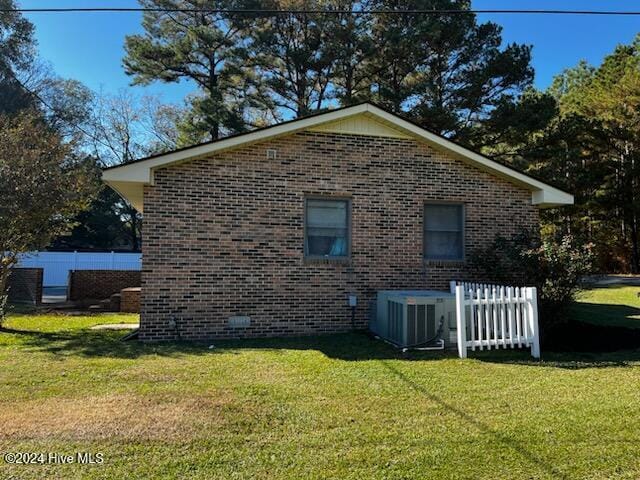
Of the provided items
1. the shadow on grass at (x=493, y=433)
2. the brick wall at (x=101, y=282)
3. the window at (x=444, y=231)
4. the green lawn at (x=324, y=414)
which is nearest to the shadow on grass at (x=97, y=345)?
the green lawn at (x=324, y=414)

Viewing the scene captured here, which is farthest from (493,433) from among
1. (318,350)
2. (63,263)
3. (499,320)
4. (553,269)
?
(63,263)

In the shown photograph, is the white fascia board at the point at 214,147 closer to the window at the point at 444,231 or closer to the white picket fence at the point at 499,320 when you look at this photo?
the window at the point at 444,231

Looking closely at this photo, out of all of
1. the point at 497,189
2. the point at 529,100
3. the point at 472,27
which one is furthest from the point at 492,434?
the point at 472,27

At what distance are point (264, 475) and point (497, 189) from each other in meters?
8.71

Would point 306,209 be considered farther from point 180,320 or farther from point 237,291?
point 180,320

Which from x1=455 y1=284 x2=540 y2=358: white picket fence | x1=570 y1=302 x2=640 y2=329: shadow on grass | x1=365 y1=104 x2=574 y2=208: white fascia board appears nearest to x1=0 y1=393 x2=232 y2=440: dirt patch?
x1=455 y1=284 x2=540 y2=358: white picket fence

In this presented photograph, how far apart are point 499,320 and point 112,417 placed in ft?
18.8

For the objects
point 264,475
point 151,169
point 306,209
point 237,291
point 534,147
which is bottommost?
point 264,475

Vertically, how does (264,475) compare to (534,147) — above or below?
below

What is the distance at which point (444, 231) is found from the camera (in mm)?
10508

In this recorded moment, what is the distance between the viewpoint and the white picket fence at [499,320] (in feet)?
24.3

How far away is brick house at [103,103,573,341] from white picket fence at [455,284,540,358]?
2.41m

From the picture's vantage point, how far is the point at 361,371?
6.49 m

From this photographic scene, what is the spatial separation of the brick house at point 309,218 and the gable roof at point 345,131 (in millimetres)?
22
